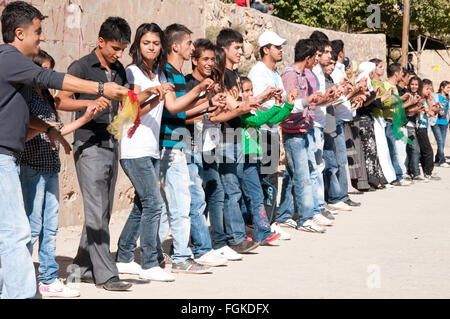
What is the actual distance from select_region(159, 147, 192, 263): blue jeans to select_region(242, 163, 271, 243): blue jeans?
1.29 metres

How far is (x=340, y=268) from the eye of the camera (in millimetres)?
6875

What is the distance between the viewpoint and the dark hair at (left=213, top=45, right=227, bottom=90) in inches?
287

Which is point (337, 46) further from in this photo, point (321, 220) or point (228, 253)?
point (228, 253)

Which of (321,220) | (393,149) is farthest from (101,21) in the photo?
(393,149)

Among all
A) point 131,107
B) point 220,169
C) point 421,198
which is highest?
point 131,107

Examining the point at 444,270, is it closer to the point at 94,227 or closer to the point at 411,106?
the point at 94,227

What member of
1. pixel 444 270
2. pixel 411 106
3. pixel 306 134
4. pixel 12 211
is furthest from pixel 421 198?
pixel 12 211

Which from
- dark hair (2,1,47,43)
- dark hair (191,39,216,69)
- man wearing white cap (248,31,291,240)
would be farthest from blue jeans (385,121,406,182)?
dark hair (2,1,47,43)

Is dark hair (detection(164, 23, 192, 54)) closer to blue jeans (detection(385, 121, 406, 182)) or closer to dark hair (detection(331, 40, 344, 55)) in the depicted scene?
dark hair (detection(331, 40, 344, 55))

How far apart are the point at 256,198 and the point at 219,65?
1.41m

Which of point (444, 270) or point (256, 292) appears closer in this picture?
point (256, 292)

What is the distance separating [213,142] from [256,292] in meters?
1.81

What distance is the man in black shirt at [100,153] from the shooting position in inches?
229
